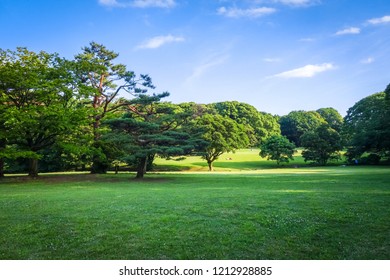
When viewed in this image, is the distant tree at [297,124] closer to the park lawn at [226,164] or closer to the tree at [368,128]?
the tree at [368,128]

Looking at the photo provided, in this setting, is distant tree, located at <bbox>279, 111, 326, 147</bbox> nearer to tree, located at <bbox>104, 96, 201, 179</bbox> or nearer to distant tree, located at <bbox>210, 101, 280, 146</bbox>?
distant tree, located at <bbox>210, 101, 280, 146</bbox>

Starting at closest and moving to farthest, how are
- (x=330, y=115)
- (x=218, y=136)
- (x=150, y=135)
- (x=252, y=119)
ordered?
1. (x=150, y=135)
2. (x=218, y=136)
3. (x=252, y=119)
4. (x=330, y=115)

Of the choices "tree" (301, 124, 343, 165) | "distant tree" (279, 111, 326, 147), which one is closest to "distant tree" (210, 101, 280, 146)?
"distant tree" (279, 111, 326, 147)

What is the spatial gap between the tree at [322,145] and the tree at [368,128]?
261 cm

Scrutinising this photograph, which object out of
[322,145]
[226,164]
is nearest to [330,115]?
[322,145]

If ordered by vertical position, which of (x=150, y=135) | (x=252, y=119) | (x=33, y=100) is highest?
(x=252, y=119)

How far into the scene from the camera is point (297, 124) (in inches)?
3681

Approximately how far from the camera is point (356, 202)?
10180 millimetres

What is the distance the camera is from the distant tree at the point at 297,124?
91688mm

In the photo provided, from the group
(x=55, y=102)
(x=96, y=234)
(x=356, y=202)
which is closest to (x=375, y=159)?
(x=356, y=202)

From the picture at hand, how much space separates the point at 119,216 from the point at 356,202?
8.39 meters

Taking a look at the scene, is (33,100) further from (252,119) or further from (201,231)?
(252,119)

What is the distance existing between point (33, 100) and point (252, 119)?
6643cm
